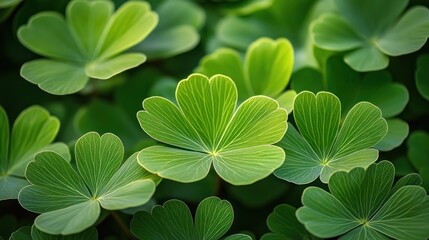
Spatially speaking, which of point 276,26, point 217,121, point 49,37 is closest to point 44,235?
point 217,121

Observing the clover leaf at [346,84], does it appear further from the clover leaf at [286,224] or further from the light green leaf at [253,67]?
the clover leaf at [286,224]

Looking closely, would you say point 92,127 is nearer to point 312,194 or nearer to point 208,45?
point 208,45

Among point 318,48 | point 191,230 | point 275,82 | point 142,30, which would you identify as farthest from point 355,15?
point 191,230

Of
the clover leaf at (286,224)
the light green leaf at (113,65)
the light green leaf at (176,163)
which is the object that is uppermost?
the light green leaf at (113,65)

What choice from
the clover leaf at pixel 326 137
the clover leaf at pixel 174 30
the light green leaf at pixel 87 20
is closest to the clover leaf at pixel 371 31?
the clover leaf at pixel 326 137

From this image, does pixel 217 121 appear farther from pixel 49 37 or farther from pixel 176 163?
pixel 49 37
